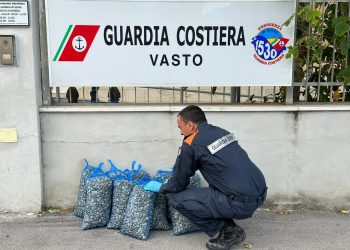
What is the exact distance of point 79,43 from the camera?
12.9 feet

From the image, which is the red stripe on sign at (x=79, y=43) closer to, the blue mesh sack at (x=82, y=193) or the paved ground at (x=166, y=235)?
the blue mesh sack at (x=82, y=193)

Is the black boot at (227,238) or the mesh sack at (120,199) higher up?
the mesh sack at (120,199)

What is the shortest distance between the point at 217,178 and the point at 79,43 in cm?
181

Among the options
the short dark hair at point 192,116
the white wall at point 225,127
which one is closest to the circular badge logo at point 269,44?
the white wall at point 225,127

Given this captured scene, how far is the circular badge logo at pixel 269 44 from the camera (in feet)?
13.4

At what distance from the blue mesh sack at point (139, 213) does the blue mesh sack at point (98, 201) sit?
0.26 metres

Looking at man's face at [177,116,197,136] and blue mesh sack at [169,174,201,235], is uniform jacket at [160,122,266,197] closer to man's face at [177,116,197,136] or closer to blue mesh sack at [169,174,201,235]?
man's face at [177,116,197,136]

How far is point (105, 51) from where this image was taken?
398 centimetres

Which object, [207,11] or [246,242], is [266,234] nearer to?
[246,242]

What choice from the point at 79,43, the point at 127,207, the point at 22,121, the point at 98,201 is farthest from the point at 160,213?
the point at 79,43

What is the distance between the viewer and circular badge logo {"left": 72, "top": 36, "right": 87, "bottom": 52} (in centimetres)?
393


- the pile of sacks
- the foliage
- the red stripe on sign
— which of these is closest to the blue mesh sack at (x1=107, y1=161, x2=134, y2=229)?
the pile of sacks

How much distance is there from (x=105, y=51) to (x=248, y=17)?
4.61 ft

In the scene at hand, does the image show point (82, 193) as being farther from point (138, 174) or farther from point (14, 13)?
point (14, 13)
